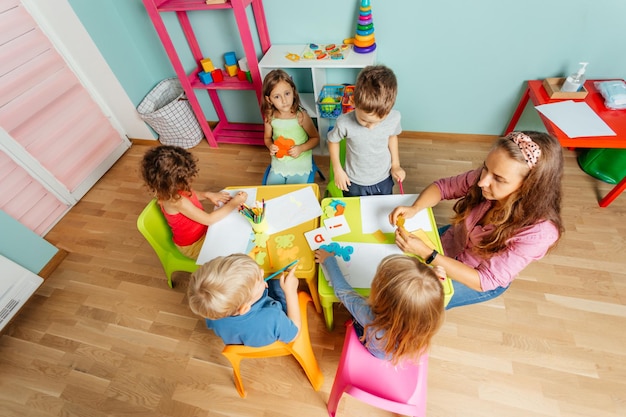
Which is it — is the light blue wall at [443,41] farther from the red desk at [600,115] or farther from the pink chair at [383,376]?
the pink chair at [383,376]

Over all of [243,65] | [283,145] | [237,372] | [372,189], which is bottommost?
[237,372]

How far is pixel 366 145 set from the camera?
1639mm

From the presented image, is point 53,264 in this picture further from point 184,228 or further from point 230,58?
point 230,58

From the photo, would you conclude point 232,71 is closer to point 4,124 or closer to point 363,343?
point 4,124

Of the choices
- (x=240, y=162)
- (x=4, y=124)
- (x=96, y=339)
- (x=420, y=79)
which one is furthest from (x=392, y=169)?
(x=4, y=124)

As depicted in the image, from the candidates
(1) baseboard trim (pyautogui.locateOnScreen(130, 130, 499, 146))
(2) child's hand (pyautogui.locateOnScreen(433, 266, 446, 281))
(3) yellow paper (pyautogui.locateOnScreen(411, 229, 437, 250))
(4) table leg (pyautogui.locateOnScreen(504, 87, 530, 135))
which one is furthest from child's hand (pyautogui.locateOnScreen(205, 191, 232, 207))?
(4) table leg (pyautogui.locateOnScreen(504, 87, 530, 135))

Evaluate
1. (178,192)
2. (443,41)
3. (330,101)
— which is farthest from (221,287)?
(443,41)

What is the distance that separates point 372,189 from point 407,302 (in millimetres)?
985

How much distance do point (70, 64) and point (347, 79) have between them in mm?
2296

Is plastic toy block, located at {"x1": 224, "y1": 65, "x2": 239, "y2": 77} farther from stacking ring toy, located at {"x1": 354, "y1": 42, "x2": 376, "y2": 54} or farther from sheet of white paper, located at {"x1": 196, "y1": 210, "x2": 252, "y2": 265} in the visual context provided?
sheet of white paper, located at {"x1": 196, "y1": 210, "x2": 252, "y2": 265}

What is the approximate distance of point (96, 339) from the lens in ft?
6.18

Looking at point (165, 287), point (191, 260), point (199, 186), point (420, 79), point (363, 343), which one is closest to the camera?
point (363, 343)

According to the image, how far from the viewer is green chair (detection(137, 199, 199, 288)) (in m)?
1.53

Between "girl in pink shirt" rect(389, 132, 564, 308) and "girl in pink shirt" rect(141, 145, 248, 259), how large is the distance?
824mm
